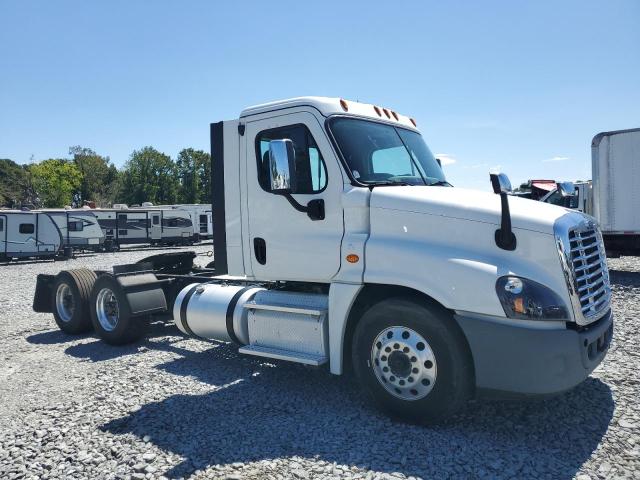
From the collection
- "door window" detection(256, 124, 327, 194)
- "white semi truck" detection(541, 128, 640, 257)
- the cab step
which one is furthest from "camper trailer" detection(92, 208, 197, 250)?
"door window" detection(256, 124, 327, 194)

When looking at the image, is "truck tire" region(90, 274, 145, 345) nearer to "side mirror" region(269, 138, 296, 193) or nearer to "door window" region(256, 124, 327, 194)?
"door window" region(256, 124, 327, 194)

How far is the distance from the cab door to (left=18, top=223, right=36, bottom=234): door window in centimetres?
2670

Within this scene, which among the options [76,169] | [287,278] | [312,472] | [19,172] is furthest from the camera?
[19,172]

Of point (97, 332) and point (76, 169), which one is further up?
point (76, 169)

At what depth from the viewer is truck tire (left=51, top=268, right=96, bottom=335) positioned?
8.38m

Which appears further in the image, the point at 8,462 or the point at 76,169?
the point at 76,169

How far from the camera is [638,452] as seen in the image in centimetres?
388

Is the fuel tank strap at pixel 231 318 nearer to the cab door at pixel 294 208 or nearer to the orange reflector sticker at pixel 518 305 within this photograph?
the cab door at pixel 294 208

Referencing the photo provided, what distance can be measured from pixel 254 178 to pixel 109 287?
3.67 m

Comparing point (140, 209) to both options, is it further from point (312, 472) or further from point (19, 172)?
point (19, 172)

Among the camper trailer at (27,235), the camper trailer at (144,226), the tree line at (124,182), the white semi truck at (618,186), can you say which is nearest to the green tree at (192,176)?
the tree line at (124,182)

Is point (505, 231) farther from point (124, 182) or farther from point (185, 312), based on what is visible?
point (124, 182)

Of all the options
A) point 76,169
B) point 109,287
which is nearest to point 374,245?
point 109,287

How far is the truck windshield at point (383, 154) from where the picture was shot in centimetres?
504
